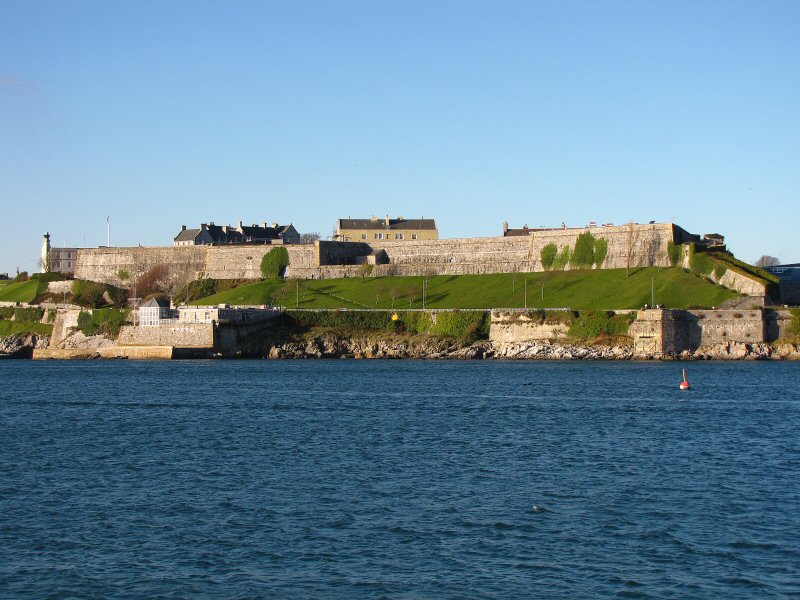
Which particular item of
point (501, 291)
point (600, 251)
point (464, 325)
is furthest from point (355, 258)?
point (464, 325)

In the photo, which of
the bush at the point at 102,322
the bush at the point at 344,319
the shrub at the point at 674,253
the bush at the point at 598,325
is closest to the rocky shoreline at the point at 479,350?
the bush at the point at 598,325

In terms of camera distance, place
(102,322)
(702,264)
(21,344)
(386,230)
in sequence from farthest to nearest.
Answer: (386,230)
(21,344)
(102,322)
(702,264)

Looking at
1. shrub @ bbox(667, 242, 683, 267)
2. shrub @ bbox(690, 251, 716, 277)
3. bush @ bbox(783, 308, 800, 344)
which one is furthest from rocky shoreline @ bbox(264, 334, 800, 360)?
shrub @ bbox(667, 242, 683, 267)

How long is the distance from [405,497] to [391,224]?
107 m

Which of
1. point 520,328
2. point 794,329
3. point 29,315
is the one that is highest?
point 29,315

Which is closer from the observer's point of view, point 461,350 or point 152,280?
point 461,350

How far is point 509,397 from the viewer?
5219 centimetres

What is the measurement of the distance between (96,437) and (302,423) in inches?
326

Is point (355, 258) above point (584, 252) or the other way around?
above

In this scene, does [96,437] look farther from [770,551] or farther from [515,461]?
[770,551]

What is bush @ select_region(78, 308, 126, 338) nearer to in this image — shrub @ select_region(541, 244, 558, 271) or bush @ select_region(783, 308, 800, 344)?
shrub @ select_region(541, 244, 558, 271)

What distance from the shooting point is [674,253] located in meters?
95.1

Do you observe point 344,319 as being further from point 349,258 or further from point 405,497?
point 405,497

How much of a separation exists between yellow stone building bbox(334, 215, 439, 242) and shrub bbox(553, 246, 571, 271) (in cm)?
2697
